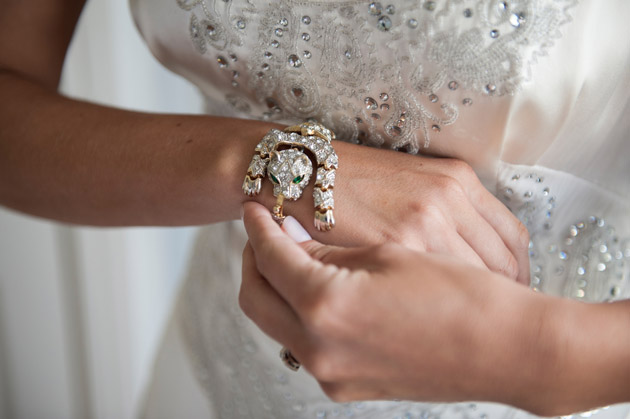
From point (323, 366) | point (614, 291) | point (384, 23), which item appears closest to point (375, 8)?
point (384, 23)

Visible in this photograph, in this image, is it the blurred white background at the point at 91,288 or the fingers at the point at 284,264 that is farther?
the blurred white background at the point at 91,288

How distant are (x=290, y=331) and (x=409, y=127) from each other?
0.95 ft

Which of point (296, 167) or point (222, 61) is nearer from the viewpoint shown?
point (296, 167)

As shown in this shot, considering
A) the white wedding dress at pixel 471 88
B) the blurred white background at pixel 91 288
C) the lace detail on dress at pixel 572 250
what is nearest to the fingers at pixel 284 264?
the white wedding dress at pixel 471 88

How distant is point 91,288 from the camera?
68.8 inches

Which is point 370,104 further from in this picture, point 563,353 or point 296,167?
point 563,353

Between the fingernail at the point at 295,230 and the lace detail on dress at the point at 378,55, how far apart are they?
17 centimetres

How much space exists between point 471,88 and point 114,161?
1.55ft

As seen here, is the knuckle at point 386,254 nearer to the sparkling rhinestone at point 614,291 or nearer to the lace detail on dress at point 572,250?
the lace detail on dress at point 572,250

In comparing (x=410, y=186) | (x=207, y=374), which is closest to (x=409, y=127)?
(x=410, y=186)

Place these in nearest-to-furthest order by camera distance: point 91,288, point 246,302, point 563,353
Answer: point 563,353 → point 246,302 → point 91,288

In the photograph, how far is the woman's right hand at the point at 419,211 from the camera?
535 millimetres

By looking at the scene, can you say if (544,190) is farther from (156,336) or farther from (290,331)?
(156,336)

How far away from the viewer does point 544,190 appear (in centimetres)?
65
